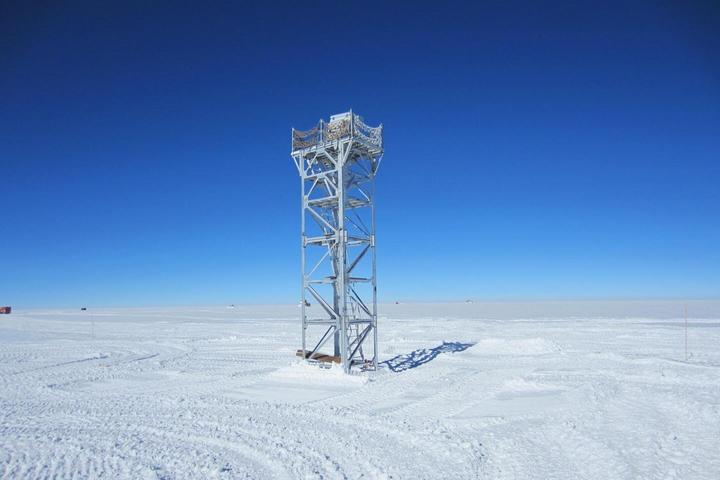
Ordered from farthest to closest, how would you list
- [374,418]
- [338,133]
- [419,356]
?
[419,356] < [338,133] < [374,418]

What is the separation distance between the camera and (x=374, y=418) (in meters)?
9.74

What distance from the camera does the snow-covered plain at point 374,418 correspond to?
282 inches

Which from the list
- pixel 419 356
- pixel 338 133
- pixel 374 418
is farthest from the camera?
pixel 419 356

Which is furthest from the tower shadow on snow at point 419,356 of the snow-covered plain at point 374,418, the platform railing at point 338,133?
the platform railing at point 338,133

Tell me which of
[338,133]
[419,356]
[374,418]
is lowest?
[419,356]

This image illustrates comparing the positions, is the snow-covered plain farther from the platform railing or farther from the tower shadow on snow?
the platform railing

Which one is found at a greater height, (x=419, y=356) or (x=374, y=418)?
(x=374, y=418)

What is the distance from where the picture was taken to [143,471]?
7.04m

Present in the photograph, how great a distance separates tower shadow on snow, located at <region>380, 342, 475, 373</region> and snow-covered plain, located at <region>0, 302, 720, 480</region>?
0.70 ft

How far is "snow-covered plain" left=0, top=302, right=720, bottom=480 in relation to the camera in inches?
282

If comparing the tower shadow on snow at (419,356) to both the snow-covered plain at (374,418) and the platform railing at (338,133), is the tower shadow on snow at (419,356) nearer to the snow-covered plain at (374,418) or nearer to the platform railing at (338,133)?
the snow-covered plain at (374,418)

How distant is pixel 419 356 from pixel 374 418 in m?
10.1

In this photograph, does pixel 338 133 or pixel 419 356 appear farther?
pixel 419 356

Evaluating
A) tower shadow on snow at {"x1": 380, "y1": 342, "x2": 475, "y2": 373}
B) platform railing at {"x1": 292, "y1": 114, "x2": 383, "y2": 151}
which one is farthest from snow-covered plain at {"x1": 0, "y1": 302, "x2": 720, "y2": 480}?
platform railing at {"x1": 292, "y1": 114, "x2": 383, "y2": 151}
